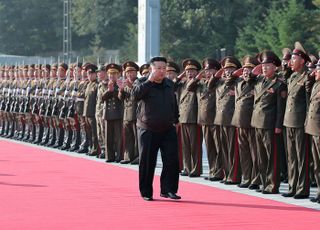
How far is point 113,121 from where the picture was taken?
18562 mm

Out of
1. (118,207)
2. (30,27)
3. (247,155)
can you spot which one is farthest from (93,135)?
(30,27)

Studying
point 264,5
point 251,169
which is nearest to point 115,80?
point 251,169

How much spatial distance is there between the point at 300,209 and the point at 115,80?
7234mm

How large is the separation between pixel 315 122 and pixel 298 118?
0.51m

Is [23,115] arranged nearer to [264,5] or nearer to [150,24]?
[150,24]

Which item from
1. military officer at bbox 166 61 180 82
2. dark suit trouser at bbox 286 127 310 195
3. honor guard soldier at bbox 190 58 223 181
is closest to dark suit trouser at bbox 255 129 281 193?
dark suit trouser at bbox 286 127 310 195

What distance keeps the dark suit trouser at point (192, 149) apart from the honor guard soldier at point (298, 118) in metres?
3.07

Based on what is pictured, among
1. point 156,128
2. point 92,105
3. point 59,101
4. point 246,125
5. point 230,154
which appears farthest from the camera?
point 59,101

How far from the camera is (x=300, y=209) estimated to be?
11.5m

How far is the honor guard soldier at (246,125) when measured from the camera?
44.6 ft

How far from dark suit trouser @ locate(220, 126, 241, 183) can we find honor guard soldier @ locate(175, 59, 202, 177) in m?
1.00

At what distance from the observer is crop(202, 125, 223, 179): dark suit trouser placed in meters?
14.8

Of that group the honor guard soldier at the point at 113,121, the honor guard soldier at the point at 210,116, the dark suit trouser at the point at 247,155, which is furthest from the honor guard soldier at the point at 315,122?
the honor guard soldier at the point at 113,121

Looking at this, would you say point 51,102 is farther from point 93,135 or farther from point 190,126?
point 190,126
